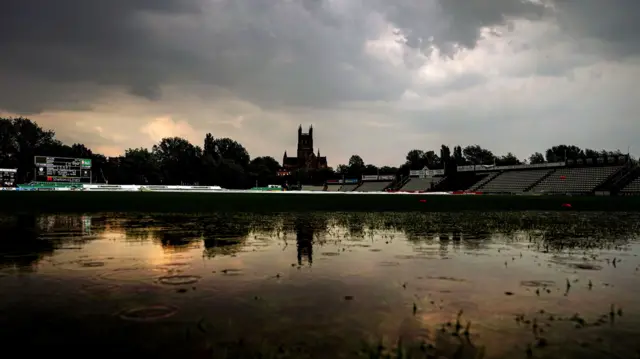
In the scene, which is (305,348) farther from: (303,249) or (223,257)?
(303,249)

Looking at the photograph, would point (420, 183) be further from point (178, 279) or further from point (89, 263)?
point (178, 279)

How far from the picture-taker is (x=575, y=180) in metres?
127

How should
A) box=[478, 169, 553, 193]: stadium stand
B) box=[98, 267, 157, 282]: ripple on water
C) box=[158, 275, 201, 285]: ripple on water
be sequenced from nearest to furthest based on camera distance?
1. box=[158, 275, 201, 285]: ripple on water
2. box=[98, 267, 157, 282]: ripple on water
3. box=[478, 169, 553, 193]: stadium stand

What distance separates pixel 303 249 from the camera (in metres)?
17.1

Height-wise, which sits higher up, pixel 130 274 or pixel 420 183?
pixel 420 183

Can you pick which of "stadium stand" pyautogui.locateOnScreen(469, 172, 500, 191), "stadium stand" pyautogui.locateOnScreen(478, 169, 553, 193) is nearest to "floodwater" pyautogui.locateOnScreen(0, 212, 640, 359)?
"stadium stand" pyautogui.locateOnScreen(478, 169, 553, 193)

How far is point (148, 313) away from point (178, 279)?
3.09 meters

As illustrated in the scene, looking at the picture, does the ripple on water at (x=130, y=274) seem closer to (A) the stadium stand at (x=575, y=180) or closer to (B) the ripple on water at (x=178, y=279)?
(B) the ripple on water at (x=178, y=279)

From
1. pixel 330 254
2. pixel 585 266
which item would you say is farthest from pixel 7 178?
pixel 585 266

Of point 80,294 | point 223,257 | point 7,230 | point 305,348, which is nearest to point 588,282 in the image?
point 305,348

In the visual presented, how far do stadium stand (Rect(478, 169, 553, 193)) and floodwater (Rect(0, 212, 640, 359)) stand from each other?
12865 cm

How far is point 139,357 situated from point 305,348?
215cm

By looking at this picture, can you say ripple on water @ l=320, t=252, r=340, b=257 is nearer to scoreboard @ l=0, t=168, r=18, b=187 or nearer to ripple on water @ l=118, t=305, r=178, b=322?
ripple on water @ l=118, t=305, r=178, b=322

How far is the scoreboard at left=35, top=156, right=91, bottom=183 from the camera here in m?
132
